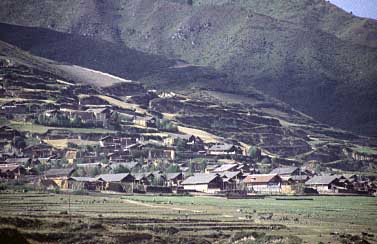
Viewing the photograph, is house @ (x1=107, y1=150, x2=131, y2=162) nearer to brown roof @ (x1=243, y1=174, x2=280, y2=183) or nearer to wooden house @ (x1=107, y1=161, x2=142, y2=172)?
wooden house @ (x1=107, y1=161, x2=142, y2=172)

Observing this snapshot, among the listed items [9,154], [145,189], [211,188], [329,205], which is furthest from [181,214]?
[9,154]

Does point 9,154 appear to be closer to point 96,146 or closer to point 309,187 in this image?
point 96,146

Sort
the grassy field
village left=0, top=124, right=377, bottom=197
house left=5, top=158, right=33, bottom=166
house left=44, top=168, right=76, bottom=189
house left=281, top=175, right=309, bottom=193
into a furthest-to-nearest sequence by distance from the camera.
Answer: house left=5, top=158, right=33, bottom=166
house left=281, top=175, right=309, bottom=193
village left=0, top=124, right=377, bottom=197
house left=44, top=168, right=76, bottom=189
the grassy field

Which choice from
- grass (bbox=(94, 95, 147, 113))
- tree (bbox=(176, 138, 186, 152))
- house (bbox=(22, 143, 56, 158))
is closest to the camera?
house (bbox=(22, 143, 56, 158))

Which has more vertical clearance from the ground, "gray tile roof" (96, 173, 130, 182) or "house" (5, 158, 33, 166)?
"house" (5, 158, 33, 166)

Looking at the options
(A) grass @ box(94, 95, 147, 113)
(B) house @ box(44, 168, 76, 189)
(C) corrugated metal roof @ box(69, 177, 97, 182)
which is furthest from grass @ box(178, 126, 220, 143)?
(C) corrugated metal roof @ box(69, 177, 97, 182)

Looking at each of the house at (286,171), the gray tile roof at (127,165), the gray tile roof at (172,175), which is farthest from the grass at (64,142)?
the house at (286,171)

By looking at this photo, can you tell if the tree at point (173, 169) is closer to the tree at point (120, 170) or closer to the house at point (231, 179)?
the house at point (231, 179)
